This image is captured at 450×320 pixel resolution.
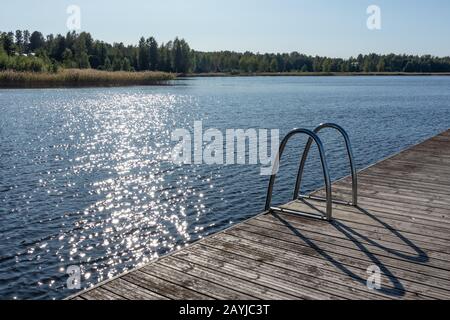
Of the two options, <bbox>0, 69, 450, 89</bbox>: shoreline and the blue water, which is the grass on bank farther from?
the blue water

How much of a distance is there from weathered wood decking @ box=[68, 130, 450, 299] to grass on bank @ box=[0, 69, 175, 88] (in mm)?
58986

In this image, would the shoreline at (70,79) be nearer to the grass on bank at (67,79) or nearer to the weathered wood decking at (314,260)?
the grass on bank at (67,79)

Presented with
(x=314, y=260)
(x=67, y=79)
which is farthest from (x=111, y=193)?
(x=67, y=79)

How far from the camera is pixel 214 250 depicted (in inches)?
215

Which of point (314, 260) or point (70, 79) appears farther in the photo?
point (70, 79)

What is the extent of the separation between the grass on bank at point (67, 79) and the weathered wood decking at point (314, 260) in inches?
2322

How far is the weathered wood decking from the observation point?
14.6ft

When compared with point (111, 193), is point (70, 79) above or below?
above

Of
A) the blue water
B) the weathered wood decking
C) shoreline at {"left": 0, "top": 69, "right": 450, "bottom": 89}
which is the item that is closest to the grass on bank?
shoreline at {"left": 0, "top": 69, "right": 450, "bottom": 89}

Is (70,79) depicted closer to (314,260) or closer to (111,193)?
(111,193)

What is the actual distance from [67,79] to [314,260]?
64.6 meters

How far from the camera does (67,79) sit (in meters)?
64.6
